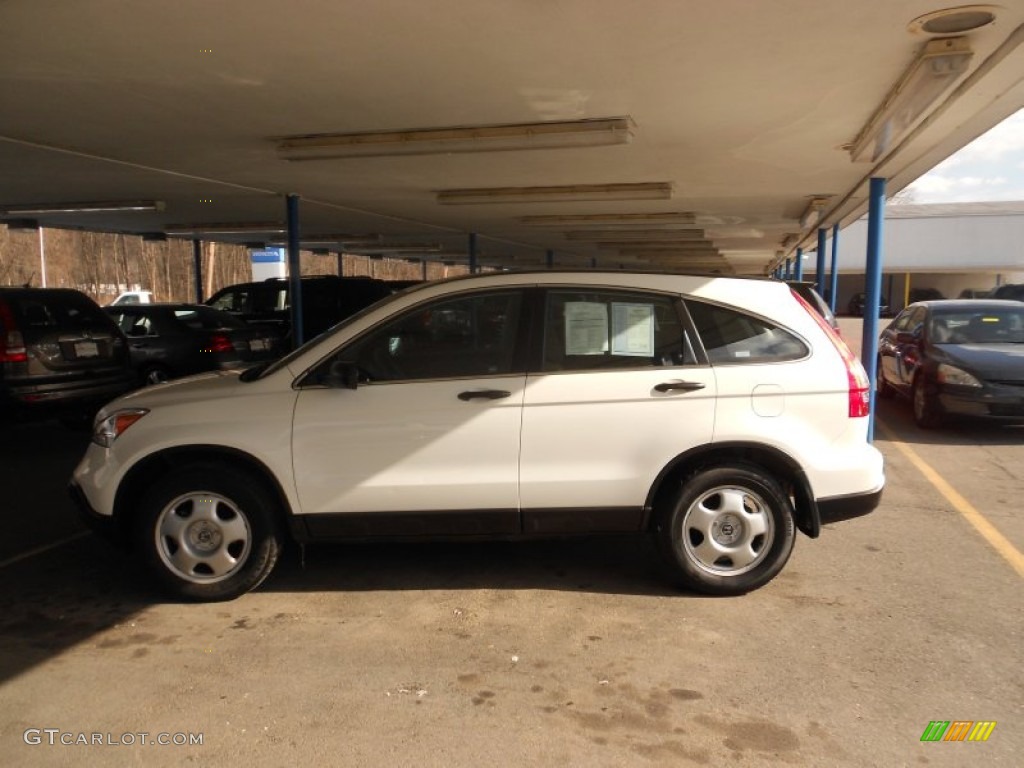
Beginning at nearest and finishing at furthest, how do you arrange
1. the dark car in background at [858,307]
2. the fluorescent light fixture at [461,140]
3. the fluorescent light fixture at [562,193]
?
the fluorescent light fixture at [461,140], the fluorescent light fixture at [562,193], the dark car in background at [858,307]

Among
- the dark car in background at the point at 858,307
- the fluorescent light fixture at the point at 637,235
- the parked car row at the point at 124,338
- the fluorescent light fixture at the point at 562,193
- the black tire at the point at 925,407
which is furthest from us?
the dark car in background at the point at 858,307

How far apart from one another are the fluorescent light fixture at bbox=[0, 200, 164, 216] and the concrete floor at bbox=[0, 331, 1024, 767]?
25.2ft

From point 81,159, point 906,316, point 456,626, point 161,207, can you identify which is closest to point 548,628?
point 456,626

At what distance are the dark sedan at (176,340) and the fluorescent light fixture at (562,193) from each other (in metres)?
3.83

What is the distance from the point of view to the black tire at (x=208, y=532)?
437 cm

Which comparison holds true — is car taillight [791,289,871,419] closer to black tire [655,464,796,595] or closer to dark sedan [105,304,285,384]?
black tire [655,464,796,595]

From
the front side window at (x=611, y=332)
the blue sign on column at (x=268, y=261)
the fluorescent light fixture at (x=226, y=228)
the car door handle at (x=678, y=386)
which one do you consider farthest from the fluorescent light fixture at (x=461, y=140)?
the blue sign on column at (x=268, y=261)

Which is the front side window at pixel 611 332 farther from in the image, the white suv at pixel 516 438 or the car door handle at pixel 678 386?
the car door handle at pixel 678 386

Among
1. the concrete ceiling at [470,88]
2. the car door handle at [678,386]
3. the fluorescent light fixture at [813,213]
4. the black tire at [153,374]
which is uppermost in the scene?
the fluorescent light fixture at [813,213]

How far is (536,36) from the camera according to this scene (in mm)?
4402

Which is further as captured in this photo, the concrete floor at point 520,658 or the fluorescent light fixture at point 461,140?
the fluorescent light fixture at point 461,140

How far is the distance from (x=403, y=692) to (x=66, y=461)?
6.27m

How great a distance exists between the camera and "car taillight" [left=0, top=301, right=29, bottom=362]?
7.84 m

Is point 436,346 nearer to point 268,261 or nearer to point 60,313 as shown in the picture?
point 60,313
